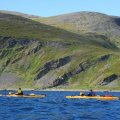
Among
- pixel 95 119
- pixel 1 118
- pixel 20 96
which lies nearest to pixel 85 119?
pixel 95 119

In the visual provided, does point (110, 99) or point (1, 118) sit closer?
point (1, 118)

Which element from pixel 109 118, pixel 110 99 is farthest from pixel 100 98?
pixel 109 118

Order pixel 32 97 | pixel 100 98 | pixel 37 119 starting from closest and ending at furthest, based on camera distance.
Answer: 1. pixel 37 119
2. pixel 100 98
3. pixel 32 97

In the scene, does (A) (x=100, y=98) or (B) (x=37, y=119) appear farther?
(A) (x=100, y=98)

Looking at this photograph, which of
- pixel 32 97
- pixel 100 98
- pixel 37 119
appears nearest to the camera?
pixel 37 119

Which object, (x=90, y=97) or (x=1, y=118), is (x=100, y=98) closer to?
(x=90, y=97)

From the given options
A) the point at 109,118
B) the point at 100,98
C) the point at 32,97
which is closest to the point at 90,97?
the point at 100,98

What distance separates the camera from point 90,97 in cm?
14050

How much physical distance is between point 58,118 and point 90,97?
73836mm

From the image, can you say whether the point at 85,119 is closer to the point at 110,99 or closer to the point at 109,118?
the point at 109,118

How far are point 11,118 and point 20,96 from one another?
8106cm

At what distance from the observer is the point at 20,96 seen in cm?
14712

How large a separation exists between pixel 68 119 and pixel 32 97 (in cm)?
8348

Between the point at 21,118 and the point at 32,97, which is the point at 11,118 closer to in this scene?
the point at 21,118
